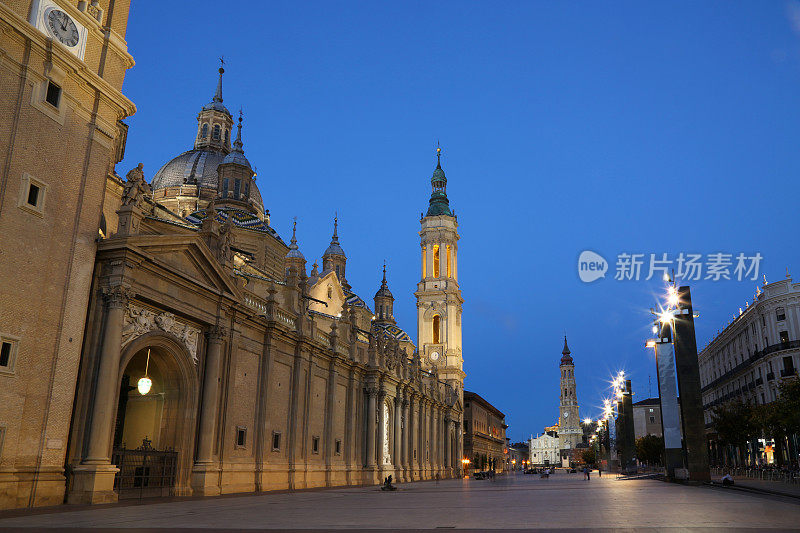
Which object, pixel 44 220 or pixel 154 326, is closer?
pixel 44 220

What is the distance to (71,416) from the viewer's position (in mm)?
20312

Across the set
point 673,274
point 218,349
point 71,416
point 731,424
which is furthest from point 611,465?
point 71,416

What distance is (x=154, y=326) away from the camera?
24.2m

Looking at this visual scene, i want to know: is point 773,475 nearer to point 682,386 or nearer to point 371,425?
point 682,386

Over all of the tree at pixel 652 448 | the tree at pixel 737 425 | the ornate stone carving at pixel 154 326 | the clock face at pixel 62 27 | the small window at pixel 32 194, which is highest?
the clock face at pixel 62 27

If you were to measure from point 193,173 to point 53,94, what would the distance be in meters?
53.4

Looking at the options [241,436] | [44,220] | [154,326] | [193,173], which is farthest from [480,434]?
[44,220]

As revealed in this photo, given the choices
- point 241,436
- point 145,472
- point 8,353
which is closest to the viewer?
point 8,353

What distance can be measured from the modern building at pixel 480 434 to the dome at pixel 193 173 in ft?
205

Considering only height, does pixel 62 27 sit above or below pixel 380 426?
above

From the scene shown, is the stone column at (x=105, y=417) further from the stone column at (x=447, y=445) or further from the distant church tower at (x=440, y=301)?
the distant church tower at (x=440, y=301)

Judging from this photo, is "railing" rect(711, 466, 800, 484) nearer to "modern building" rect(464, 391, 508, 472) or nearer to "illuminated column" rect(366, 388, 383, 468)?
"illuminated column" rect(366, 388, 383, 468)

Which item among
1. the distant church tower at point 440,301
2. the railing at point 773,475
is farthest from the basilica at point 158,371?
the distant church tower at point 440,301

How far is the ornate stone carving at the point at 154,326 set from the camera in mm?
22734
